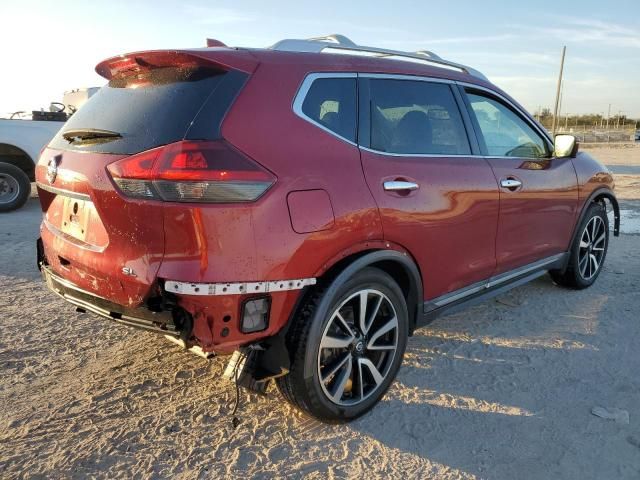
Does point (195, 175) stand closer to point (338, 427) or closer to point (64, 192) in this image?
point (64, 192)

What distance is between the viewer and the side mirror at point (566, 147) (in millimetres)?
4465

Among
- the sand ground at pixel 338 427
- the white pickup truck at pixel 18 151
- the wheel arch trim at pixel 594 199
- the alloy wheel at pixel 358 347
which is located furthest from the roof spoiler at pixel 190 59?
the white pickup truck at pixel 18 151

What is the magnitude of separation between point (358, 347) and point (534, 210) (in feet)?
6.70

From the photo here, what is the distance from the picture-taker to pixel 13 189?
8.95m

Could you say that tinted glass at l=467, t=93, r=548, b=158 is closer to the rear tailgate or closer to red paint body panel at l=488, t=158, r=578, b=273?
red paint body panel at l=488, t=158, r=578, b=273

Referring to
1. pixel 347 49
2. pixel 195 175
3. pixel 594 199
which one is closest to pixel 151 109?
pixel 195 175

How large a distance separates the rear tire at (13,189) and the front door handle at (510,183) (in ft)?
26.7

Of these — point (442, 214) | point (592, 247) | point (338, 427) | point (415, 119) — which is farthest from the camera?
point (592, 247)

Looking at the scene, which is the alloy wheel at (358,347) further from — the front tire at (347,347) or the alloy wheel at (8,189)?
the alloy wheel at (8,189)

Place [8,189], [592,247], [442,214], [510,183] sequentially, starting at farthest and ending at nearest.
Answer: [8,189] < [592,247] < [510,183] < [442,214]

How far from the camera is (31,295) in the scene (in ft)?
15.5

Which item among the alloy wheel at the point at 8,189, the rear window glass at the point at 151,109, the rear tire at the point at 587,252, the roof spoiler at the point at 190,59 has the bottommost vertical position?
the alloy wheel at the point at 8,189

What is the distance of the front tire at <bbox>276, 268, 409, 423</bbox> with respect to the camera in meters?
2.59

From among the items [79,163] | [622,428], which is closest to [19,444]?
[79,163]
